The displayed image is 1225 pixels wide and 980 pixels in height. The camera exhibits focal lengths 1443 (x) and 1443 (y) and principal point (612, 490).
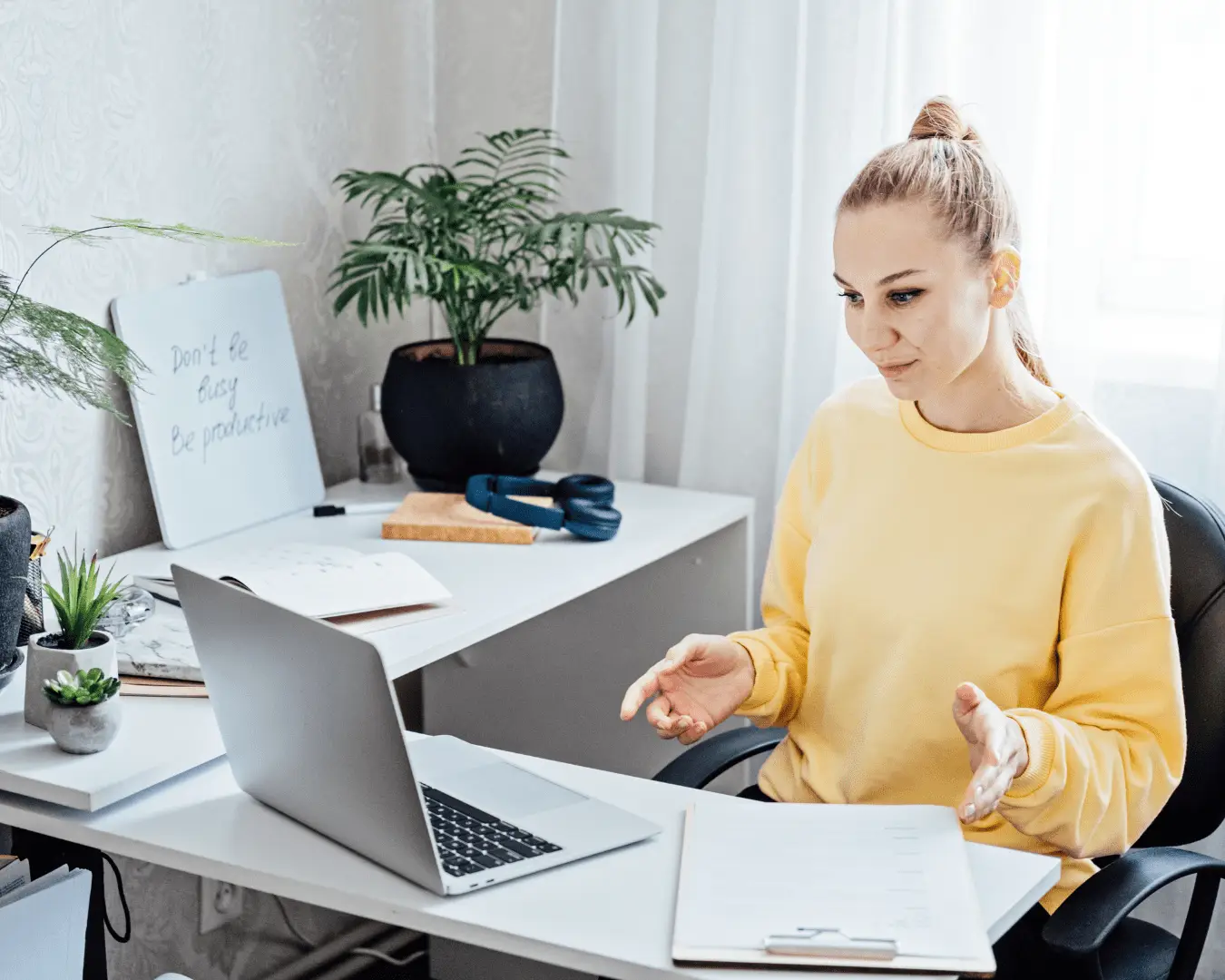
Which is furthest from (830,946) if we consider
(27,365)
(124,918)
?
(124,918)

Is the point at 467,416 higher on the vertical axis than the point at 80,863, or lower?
higher

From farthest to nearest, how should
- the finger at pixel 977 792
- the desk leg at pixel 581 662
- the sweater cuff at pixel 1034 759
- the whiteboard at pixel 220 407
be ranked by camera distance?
1. the desk leg at pixel 581 662
2. the whiteboard at pixel 220 407
3. the sweater cuff at pixel 1034 759
4. the finger at pixel 977 792

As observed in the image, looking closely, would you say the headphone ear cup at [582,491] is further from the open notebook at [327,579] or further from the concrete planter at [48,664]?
the concrete planter at [48,664]

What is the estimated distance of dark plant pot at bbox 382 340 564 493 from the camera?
6.16ft

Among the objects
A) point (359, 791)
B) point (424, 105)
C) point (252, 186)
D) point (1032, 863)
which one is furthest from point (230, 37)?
point (1032, 863)

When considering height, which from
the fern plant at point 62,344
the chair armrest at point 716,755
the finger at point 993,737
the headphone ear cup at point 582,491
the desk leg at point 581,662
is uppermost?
the fern plant at point 62,344

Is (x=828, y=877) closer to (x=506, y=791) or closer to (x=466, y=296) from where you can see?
(x=506, y=791)

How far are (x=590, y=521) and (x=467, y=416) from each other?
0.25 metres

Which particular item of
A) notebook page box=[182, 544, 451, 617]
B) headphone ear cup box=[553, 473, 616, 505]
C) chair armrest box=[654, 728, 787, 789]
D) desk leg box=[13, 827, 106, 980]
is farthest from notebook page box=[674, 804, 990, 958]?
headphone ear cup box=[553, 473, 616, 505]

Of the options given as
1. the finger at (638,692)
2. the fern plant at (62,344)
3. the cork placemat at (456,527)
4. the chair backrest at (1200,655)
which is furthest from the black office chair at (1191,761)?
the fern plant at (62,344)

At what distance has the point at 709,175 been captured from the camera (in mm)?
1956

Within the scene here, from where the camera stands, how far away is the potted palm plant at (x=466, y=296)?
184 centimetres

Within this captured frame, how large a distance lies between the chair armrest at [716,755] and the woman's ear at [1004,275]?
490 millimetres

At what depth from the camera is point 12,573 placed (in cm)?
128
